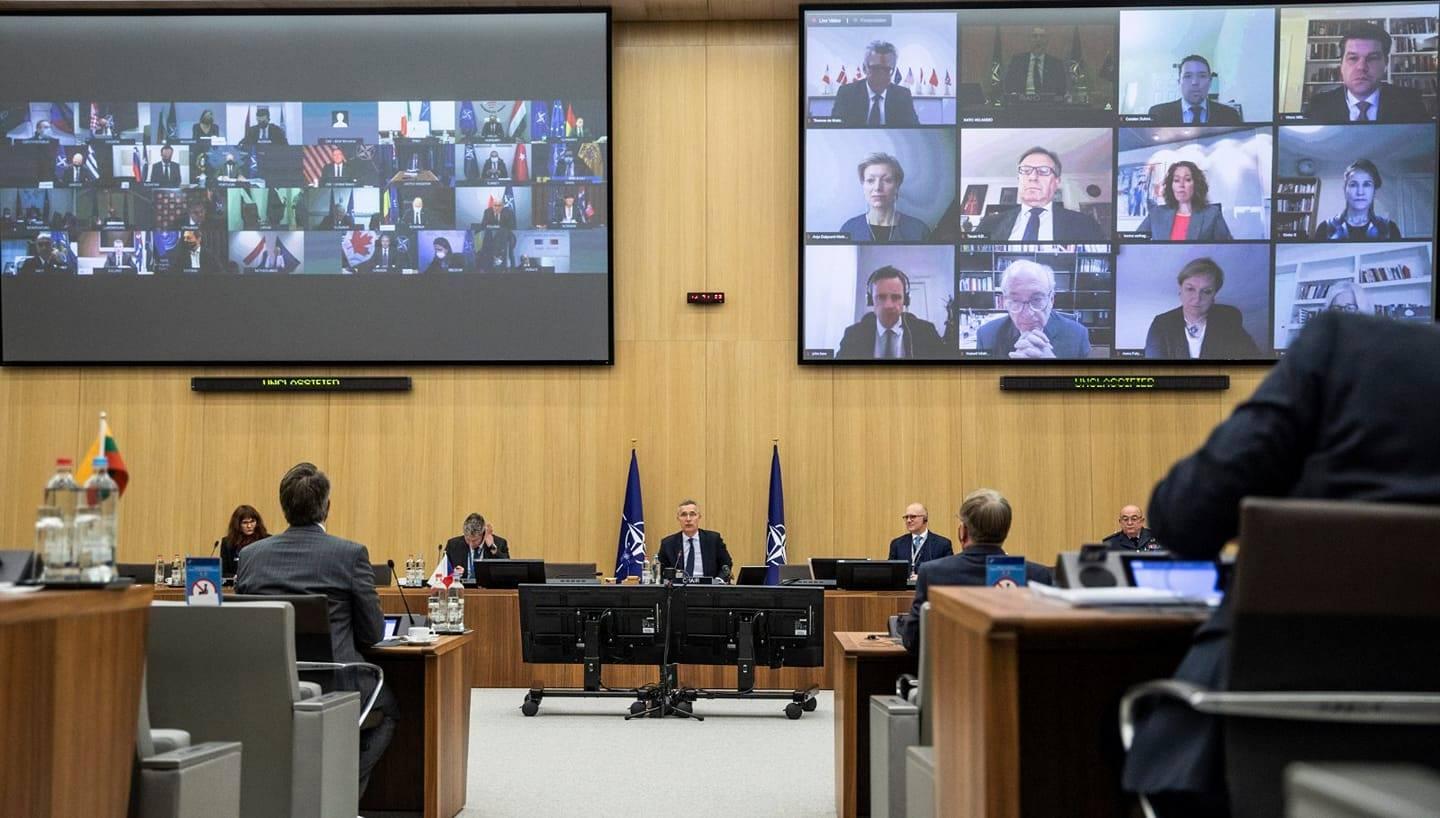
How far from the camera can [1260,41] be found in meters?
10.8

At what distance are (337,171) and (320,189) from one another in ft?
0.65

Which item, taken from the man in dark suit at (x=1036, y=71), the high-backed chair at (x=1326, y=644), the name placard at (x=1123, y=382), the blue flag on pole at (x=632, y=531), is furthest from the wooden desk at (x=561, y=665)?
the high-backed chair at (x=1326, y=644)

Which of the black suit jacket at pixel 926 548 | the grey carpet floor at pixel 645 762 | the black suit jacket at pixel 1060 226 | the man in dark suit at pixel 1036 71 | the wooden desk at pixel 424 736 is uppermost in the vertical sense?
the man in dark suit at pixel 1036 71

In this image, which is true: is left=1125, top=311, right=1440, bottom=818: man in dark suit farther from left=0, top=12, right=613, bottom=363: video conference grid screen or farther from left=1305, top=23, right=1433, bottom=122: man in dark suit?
left=1305, top=23, right=1433, bottom=122: man in dark suit

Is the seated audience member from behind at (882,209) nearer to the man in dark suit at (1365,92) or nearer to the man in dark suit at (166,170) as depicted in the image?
the man in dark suit at (1365,92)

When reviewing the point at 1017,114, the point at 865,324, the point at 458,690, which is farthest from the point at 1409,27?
the point at 458,690

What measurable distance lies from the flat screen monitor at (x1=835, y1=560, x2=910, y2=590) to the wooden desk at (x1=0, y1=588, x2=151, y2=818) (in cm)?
606

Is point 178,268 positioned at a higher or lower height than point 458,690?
higher

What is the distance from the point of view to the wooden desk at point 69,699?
9.05ft

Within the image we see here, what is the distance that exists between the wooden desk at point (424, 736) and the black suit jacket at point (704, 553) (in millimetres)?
4458

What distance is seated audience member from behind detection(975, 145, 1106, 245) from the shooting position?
10.8m

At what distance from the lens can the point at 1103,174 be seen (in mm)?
10812

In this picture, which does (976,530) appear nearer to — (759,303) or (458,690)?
(458,690)

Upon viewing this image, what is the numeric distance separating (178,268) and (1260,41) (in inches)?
341
